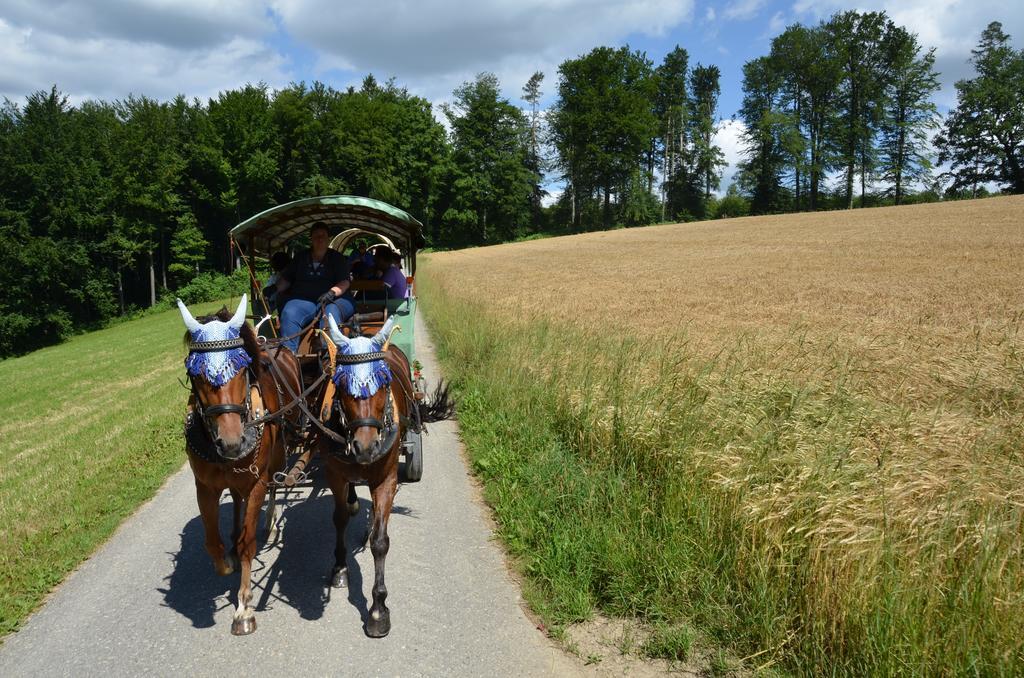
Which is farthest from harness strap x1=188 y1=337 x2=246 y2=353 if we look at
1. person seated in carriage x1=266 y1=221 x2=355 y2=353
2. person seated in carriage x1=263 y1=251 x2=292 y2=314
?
person seated in carriage x1=263 y1=251 x2=292 y2=314

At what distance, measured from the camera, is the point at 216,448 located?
3736mm

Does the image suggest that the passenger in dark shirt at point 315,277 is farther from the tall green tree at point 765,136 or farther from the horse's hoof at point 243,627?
the tall green tree at point 765,136

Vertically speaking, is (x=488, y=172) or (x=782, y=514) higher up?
(x=488, y=172)

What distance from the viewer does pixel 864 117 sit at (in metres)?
64.8

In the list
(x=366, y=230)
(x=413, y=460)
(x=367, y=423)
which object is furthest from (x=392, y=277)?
(x=367, y=423)

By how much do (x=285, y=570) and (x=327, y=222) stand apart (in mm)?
4421

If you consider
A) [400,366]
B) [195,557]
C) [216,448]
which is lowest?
[195,557]

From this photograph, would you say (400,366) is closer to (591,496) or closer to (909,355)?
(591,496)

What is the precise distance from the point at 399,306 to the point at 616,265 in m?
23.8

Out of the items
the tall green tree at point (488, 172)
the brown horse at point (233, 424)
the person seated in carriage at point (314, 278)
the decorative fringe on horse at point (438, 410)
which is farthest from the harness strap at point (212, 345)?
the tall green tree at point (488, 172)

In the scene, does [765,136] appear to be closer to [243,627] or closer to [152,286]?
[152,286]

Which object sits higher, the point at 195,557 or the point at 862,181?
the point at 862,181

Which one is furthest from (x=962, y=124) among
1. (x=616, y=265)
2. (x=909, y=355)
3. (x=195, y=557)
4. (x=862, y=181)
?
(x=195, y=557)

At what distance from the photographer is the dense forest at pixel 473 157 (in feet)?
126
